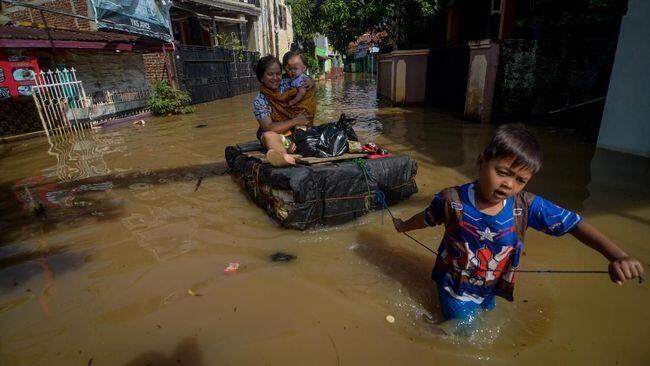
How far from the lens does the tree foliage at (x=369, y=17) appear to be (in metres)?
12.1

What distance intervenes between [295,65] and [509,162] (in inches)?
125

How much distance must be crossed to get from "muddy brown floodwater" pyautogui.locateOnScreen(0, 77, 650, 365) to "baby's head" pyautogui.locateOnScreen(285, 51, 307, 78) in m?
1.71

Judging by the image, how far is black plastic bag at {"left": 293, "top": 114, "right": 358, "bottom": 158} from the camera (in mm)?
3867

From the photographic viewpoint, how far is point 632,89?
548 cm

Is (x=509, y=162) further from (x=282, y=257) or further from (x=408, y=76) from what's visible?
(x=408, y=76)

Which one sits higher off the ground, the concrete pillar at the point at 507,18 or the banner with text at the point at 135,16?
the banner with text at the point at 135,16

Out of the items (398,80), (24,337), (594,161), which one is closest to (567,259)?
(594,161)

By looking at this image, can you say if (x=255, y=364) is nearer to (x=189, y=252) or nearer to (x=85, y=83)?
(x=189, y=252)

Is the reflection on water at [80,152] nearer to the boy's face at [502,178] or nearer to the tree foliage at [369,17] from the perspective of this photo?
the boy's face at [502,178]

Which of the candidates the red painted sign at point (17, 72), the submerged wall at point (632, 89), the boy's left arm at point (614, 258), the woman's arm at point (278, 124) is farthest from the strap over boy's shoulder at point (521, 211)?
the red painted sign at point (17, 72)

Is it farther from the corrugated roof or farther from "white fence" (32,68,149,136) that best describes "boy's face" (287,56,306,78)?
the corrugated roof

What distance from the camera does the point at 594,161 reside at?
538cm

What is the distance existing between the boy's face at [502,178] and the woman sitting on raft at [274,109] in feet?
8.62

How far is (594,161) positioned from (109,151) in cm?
887
